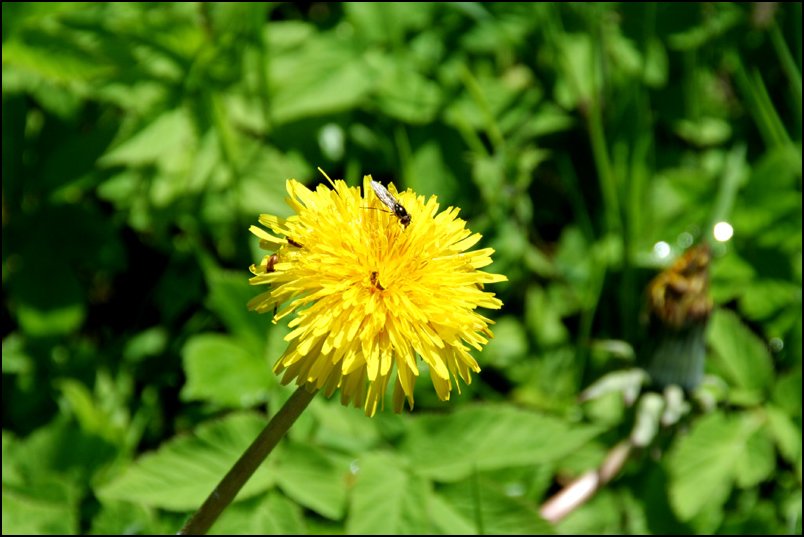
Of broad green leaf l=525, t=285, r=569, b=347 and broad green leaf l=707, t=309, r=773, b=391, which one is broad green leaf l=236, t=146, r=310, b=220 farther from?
broad green leaf l=707, t=309, r=773, b=391

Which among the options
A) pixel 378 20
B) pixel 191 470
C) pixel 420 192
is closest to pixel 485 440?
pixel 191 470

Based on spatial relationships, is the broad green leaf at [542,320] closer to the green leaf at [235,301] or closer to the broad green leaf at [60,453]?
the green leaf at [235,301]

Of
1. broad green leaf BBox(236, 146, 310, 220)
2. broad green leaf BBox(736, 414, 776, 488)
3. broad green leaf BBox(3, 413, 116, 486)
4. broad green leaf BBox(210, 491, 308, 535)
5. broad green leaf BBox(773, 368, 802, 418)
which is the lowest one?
broad green leaf BBox(3, 413, 116, 486)

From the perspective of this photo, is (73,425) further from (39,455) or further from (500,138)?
(500,138)

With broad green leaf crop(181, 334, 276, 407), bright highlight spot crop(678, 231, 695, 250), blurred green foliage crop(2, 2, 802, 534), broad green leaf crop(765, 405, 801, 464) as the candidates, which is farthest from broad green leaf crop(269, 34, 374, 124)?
broad green leaf crop(765, 405, 801, 464)

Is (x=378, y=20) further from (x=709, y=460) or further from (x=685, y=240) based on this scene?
(x=709, y=460)

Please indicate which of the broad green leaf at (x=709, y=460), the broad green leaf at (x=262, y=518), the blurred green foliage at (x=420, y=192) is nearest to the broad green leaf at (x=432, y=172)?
the blurred green foliage at (x=420, y=192)

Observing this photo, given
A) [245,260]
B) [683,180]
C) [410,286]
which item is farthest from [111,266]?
[683,180]
